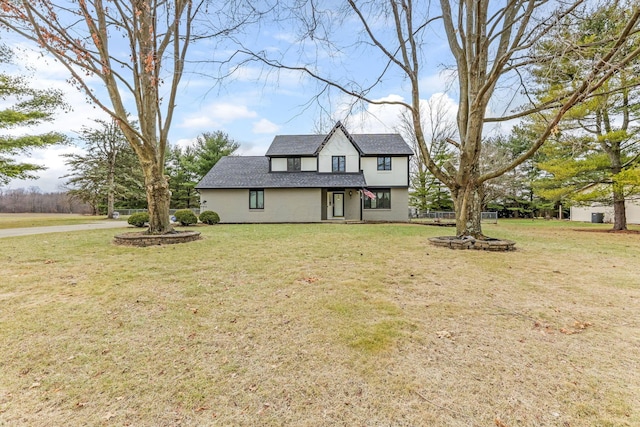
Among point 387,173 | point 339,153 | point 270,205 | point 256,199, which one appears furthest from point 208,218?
point 387,173

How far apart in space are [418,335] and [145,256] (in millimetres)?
6818

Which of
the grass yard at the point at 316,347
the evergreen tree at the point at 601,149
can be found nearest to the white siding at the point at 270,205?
the evergreen tree at the point at 601,149

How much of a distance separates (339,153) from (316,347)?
1956 centimetres

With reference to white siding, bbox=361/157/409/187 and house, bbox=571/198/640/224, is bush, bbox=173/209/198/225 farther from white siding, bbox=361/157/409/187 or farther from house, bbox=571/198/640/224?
house, bbox=571/198/640/224

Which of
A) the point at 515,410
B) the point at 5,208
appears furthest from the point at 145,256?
the point at 5,208

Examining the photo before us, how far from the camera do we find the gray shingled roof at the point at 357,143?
2188cm

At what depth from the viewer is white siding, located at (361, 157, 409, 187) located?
72.0 ft

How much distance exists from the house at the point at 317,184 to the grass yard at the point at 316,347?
47.9ft

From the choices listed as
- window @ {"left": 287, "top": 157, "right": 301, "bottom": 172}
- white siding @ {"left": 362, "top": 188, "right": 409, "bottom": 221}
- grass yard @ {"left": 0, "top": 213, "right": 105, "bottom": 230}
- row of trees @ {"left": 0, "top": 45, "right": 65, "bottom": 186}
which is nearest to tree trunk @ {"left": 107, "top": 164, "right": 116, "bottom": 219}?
grass yard @ {"left": 0, "top": 213, "right": 105, "bottom": 230}

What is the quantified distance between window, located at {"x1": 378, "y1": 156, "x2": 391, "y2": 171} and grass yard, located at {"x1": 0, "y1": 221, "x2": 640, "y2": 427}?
1660cm

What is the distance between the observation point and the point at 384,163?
2217 cm

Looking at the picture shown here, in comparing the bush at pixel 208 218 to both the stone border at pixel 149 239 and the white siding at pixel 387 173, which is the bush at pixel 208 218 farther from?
the white siding at pixel 387 173

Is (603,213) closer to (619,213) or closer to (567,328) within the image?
(619,213)

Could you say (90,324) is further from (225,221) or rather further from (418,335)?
(225,221)
